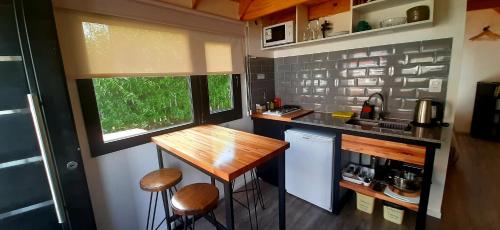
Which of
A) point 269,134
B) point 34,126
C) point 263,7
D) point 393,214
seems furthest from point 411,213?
point 34,126

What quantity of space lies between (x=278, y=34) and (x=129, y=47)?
5.16ft

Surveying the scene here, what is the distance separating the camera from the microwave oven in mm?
2287

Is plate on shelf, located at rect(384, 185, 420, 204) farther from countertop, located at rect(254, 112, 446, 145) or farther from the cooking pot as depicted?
countertop, located at rect(254, 112, 446, 145)

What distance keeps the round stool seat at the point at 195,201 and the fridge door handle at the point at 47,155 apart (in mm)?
553

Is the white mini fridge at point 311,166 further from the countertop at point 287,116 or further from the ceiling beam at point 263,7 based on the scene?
the ceiling beam at point 263,7

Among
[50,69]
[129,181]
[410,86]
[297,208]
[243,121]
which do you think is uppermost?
[50,69]

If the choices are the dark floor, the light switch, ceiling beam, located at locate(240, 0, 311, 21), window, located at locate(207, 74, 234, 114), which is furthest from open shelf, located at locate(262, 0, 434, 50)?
the dark floor

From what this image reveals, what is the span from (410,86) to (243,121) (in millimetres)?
1720

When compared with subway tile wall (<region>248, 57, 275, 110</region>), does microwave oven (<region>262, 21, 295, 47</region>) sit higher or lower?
higher

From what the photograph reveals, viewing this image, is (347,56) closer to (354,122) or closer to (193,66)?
(354,122)

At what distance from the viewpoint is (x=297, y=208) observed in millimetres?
2117

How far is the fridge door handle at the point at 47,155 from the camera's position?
3.16 feet

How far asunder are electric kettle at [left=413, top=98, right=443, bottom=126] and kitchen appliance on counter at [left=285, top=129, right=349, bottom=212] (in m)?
0.71

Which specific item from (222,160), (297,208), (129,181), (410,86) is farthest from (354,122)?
(129,181)
